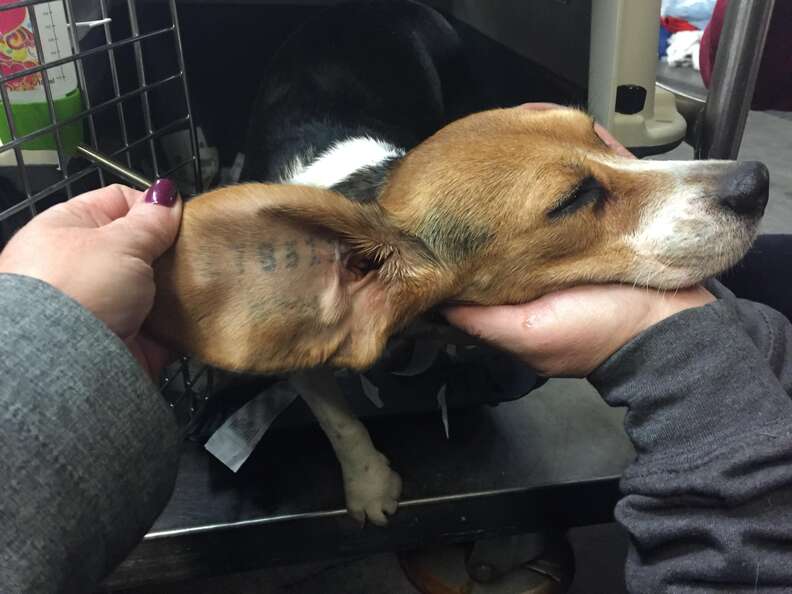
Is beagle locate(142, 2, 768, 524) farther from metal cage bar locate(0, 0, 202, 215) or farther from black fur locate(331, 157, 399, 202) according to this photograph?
metal cage bar locate(0, 0, 202, 215)

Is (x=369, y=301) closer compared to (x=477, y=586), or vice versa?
(x=369, y=301)

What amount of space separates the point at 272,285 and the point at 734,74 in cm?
100

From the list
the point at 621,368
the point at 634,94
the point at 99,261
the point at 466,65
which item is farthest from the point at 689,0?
the point at 99,261

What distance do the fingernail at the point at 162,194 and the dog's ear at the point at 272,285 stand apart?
22 mm

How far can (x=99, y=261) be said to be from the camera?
27.0 inches

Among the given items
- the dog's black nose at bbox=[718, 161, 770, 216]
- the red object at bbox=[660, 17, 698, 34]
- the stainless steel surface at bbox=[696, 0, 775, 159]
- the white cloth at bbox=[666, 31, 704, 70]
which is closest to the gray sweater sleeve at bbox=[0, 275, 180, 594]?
the dog's black nose at bbox=[718, 161, 770, 216]

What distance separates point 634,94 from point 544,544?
93cm

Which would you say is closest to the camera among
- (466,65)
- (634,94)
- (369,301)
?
(369,301)

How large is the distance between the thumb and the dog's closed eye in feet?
1.53

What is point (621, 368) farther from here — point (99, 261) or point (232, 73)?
point (232, 73)

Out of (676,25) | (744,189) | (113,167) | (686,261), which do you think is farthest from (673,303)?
(676,25)

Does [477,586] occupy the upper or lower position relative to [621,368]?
lower

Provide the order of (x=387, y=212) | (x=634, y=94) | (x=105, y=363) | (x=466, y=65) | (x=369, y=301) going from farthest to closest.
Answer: (x=466, y=65), (x=634, y=94), (x=387, y=212), (x=369, y=301), (x=105, y=363)

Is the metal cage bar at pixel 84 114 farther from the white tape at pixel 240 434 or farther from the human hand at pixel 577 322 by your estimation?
the human hand at pixel 577 322
